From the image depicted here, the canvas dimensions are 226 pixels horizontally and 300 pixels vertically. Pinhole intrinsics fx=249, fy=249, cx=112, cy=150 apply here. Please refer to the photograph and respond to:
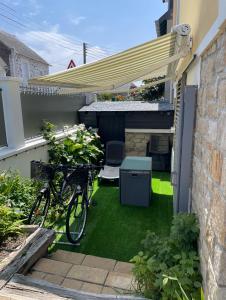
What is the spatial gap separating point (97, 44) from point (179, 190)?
119 ft

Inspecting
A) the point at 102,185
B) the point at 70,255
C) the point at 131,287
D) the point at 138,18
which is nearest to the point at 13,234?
the point at 70,255

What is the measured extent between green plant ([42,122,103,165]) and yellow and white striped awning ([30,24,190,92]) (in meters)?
3.16

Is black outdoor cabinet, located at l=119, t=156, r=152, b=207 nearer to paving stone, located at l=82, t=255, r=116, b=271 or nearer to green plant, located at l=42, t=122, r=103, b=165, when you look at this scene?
green plant, located at l=42, t=122, r=103, b=165

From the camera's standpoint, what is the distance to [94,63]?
614 cm

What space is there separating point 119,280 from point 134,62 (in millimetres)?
5085

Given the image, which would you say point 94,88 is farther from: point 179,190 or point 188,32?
point 179,190

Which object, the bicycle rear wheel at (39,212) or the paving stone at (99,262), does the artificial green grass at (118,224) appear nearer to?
the paving stone at (99,262)

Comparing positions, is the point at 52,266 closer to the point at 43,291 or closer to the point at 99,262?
the point at 99,262

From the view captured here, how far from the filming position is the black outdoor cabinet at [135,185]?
29.1ft

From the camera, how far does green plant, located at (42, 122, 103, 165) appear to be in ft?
34.7

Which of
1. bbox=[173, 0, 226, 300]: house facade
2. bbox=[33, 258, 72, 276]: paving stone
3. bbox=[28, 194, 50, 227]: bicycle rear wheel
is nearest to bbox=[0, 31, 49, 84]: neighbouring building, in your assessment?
bbox=[28, 194, 50, 227]: bicycle rear wheel

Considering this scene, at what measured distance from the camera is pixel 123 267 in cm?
559

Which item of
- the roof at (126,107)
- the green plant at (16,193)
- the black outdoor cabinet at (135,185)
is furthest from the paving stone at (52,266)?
the roof at (126,107)

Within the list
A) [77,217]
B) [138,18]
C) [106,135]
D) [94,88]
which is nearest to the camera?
[77,217]
